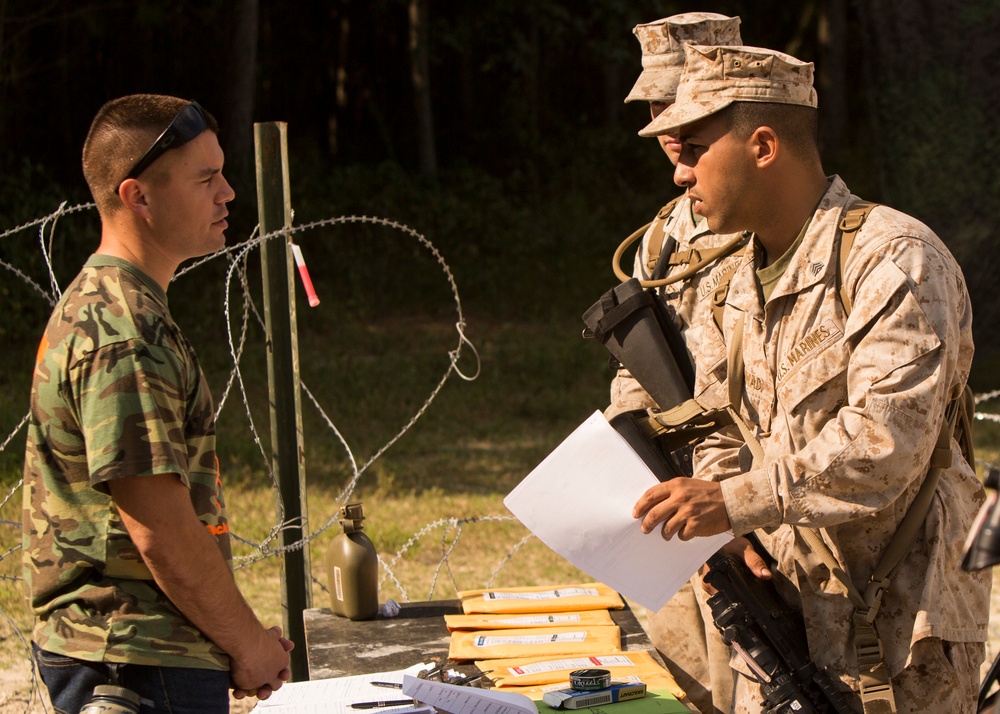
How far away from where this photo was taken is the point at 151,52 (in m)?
14.8

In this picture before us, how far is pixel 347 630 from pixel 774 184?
5.32 feet

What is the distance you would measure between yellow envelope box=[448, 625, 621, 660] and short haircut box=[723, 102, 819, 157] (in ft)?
4.14

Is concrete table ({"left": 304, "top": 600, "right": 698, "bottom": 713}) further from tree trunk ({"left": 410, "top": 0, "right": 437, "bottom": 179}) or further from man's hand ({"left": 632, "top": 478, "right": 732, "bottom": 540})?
tree trunk ({"left": 410, "top": 0, "right": 437, "bottom": 179})

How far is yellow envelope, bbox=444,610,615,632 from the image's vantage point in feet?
10.0

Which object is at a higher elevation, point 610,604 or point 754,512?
point 754,512

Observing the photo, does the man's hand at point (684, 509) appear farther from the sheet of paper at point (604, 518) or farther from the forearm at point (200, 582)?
the forearm at point (200, 582)

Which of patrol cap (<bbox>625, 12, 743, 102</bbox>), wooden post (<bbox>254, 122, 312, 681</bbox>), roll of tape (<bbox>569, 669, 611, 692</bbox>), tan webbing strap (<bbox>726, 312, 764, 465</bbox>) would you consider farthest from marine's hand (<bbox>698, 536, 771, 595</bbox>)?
wooden post (<bbox>254, 122, 312, 681</bbox>)

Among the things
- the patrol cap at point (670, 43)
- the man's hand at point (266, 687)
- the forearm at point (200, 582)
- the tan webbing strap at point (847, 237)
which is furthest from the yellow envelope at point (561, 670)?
the patrol cap at point (670, 43)

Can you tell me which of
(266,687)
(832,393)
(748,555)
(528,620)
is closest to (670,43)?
(832,393)

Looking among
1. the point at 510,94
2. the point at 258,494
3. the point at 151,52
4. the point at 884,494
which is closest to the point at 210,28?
the point at 151,52

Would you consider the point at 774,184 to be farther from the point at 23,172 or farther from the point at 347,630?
the point at 23,172

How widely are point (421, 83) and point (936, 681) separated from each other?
13083mm

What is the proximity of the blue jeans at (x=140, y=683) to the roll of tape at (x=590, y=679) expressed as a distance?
80 cm

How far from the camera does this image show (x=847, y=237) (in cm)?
238
